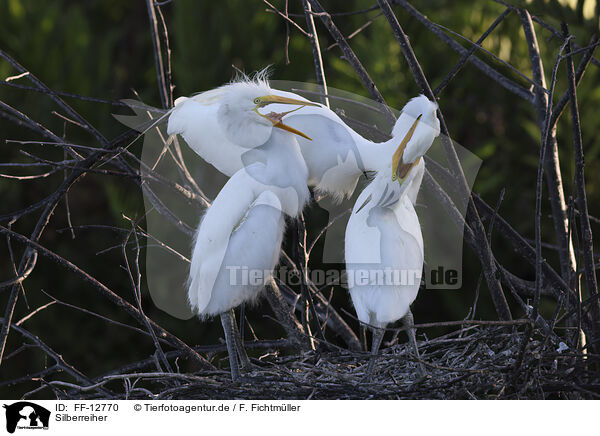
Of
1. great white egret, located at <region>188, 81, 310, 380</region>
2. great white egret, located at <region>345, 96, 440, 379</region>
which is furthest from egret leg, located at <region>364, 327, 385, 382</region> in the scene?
great white egret, located at <region>188, 81, 310, 380</region>

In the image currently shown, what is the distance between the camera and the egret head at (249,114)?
1.01 meters

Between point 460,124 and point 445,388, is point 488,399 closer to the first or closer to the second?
point 445,388

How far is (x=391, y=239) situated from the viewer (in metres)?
0.98

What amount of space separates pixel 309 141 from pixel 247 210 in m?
0.17

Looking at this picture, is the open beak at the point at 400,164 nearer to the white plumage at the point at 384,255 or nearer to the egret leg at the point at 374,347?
the white plumage at the point at 384,255

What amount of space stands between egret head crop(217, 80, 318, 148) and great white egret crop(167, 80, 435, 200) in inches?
1.5

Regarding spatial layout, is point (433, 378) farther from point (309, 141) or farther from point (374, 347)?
point (309, 141)

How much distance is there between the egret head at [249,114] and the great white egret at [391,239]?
154 mm

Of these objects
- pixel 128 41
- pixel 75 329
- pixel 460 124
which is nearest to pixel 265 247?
pixel 460 124

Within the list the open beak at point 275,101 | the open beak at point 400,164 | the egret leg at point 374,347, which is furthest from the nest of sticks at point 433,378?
the open beak at point 275,101

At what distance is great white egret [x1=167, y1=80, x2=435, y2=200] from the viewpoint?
1.08m
